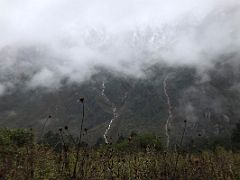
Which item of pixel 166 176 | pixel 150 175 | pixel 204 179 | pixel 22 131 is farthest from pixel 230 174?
pixel 22 131

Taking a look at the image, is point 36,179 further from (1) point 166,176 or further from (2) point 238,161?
(2) point 238,161

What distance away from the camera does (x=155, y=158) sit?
24.2 meters

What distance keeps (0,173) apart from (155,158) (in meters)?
14.2

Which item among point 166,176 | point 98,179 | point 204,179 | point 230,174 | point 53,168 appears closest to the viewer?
point 166,176

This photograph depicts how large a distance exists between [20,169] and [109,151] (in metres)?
3.39

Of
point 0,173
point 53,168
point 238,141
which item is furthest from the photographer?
point 238,141

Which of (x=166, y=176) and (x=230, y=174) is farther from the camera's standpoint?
(x=230, y=174)

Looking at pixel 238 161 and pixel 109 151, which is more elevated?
pixel 238 161

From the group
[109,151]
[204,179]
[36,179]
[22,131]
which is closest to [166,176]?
[109,151]

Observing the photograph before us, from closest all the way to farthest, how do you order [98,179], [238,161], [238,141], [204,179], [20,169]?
[20,169] < [98,179] < [204,179] < [238,161] < [238,141]

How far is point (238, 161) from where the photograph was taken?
4250cm

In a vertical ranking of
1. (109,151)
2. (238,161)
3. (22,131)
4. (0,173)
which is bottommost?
(0,173)

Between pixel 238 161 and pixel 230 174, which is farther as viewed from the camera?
pixel 238 161

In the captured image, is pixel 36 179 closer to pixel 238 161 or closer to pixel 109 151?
pixel 109 151
